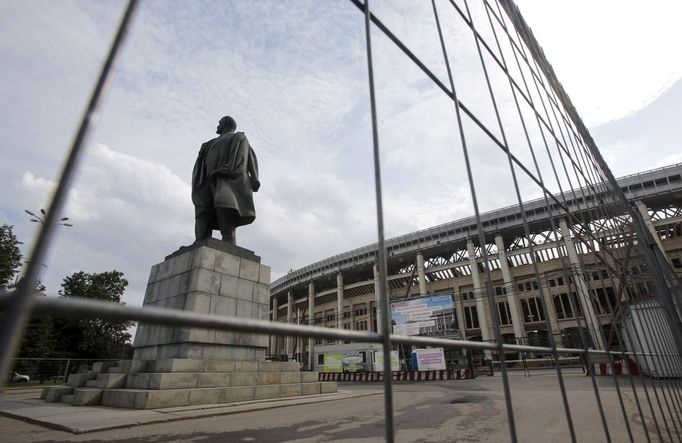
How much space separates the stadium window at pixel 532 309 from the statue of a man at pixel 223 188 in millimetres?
→ 30445

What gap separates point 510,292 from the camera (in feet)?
99.8

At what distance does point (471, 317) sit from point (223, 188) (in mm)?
31773

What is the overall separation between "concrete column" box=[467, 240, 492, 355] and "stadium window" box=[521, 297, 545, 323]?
156 inches

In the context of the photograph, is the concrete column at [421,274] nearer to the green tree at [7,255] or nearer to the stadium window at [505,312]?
the stadium window at [505,312]

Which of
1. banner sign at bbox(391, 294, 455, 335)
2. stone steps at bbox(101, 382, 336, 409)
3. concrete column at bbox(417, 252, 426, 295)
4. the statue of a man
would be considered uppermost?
concrete column at bbox(417, 252, 426, 295)

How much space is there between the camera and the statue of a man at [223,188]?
7.76 metres

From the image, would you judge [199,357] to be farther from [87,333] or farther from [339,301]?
[339,301]

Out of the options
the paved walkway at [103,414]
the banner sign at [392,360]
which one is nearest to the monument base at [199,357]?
the paved walkway at [103,414]

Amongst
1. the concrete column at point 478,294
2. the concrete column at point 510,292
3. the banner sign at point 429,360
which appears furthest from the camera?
the concrete column at point 478,294

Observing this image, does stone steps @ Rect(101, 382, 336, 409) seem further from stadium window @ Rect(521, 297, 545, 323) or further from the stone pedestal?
stadium window @ Rect(521, 297, 545, 323)

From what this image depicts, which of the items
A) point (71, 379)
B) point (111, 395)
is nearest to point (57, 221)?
point (111, 395)

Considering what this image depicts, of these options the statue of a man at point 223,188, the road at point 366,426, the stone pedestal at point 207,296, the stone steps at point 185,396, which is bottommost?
the road at point 366,426

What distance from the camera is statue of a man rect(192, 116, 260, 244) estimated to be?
776cm

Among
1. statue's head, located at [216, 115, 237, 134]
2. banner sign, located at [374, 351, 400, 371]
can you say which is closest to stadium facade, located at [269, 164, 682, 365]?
banner sign, located at [374, 351, 400, 371]
